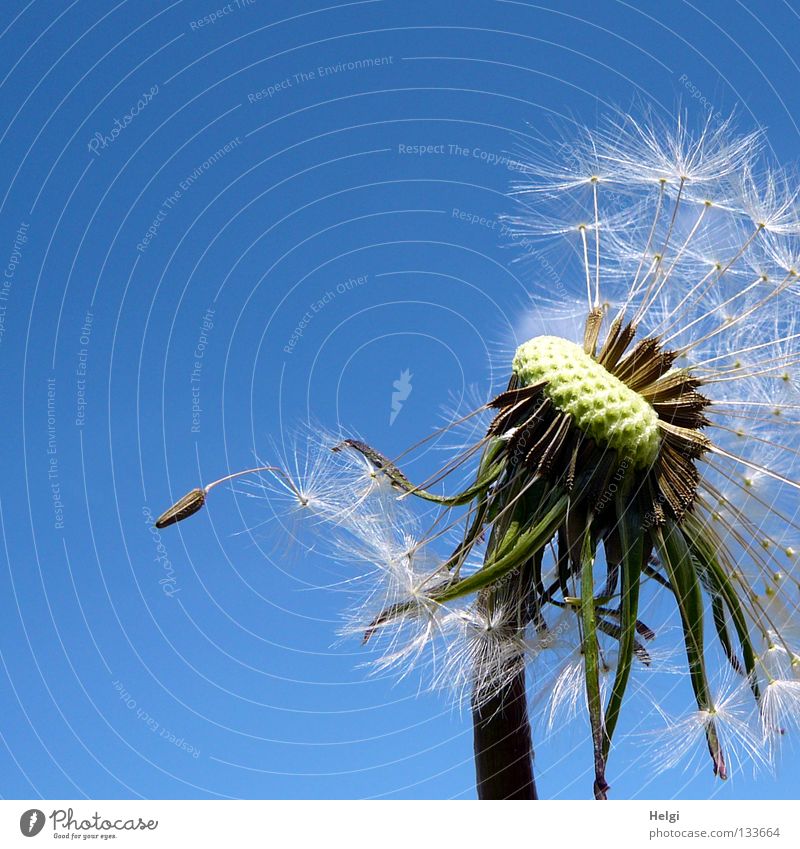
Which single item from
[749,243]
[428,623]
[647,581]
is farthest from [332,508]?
[749,243]

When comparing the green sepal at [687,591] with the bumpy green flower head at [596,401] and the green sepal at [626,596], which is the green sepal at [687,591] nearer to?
the green sepal at [626,596]

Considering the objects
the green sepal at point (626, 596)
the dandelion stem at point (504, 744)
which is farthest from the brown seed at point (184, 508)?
the green sepal at point (626, 596)

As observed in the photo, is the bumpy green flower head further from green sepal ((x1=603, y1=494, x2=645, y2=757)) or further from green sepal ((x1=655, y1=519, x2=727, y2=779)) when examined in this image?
green sepal ((x1=655, y1=519, x2=727, y2=779))

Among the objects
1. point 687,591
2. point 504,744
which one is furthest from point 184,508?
point 687,591

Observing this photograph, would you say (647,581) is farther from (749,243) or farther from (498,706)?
(749,243)

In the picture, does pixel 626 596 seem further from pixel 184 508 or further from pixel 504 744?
pixel 184 508

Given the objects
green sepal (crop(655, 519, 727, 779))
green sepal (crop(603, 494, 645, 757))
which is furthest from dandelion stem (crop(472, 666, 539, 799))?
green sepal (crop(655, 519, 727, 779))
